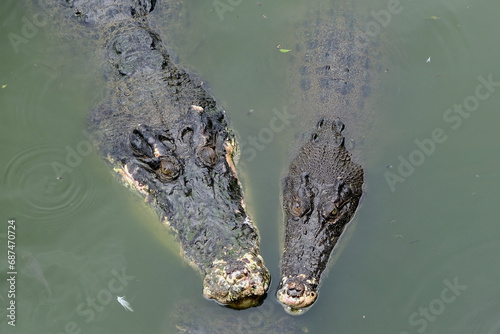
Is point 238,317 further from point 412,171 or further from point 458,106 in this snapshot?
point 458,106

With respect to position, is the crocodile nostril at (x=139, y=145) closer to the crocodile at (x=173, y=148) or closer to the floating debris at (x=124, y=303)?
the crocodile at (x=173, y=148)

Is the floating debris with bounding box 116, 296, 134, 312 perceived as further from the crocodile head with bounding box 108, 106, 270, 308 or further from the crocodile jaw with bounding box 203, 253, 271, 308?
the crocodile jaw with bounding box 203, 253, 271, 308

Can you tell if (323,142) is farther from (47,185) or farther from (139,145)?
(47,185)

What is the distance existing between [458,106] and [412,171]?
1346 millimetres

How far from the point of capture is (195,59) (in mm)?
8422

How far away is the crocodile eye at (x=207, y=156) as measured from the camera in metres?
6.54

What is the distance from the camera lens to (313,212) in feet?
21.0

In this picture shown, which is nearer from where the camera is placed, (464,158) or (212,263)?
(212,263)

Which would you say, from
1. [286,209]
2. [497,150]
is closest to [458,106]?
[497,150]

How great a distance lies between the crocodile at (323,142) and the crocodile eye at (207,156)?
3.59 feet

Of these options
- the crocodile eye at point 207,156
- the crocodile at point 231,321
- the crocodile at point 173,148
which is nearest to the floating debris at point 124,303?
the crocodile at point 231,321

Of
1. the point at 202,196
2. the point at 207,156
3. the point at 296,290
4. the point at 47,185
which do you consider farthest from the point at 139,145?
the point at 296,290

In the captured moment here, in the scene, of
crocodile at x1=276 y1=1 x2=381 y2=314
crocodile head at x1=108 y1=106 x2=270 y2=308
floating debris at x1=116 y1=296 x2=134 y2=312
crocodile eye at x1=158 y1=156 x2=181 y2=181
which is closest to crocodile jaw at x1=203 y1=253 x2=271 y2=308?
crocodile head at x1=108 y1=106 x2=270 y2=308

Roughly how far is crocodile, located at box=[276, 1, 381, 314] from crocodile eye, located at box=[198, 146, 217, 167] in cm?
109
